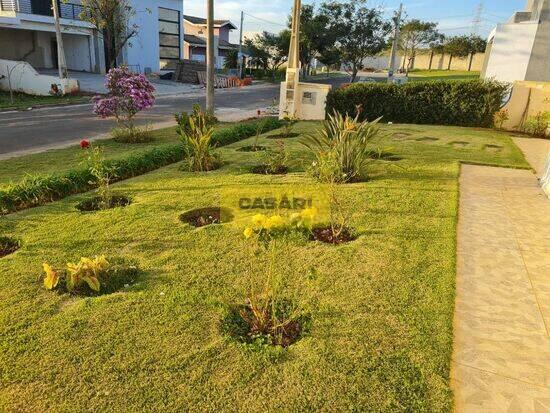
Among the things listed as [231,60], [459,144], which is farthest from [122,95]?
[231,60]

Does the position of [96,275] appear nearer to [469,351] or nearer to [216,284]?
[216,284]

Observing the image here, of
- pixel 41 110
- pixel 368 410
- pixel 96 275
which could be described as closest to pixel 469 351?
pixel 368 410

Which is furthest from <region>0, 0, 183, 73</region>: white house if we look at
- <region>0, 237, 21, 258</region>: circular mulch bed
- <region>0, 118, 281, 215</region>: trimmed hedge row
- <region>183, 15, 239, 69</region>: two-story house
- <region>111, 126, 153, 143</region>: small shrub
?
<region>0, 237, 21, 258</region>: circular mulch bed

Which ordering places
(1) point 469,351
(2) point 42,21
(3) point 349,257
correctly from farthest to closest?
(2) point 42,21 → (3) point 349,257 → (1) point 469,351

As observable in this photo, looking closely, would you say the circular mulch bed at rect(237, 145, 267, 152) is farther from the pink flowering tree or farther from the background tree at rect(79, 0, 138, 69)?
the background tree at rect(79, 0, 138, 69)

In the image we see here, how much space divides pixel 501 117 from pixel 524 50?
595 centimetres

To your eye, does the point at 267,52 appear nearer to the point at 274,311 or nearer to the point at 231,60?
the point at 231,60

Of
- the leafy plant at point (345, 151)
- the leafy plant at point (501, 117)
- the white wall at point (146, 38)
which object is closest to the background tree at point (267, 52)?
the white wall at point (146, 38)

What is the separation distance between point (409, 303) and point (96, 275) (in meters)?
2.31

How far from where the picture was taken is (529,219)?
15.8ft

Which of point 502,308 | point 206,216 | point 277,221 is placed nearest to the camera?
point 277,221

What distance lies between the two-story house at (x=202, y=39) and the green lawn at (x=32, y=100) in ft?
87.8

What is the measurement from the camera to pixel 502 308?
298 centimetres

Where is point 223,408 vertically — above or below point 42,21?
below
